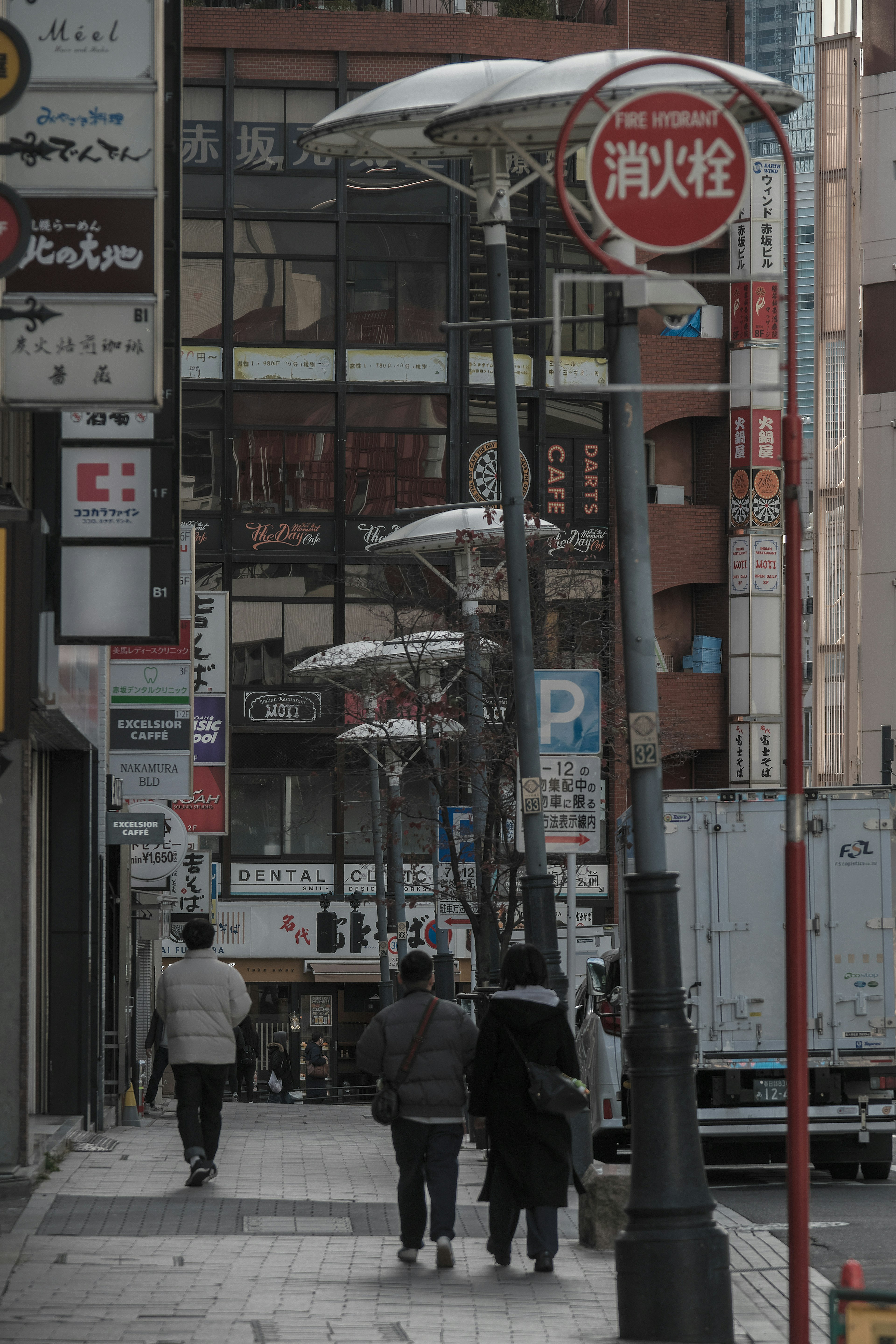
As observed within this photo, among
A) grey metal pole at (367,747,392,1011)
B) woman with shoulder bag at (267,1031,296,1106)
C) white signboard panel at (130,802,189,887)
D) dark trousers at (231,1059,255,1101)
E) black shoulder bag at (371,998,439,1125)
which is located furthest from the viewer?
woman with shoulder bag at (267,1031,296,1106)

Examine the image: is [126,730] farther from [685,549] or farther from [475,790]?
[685,549]

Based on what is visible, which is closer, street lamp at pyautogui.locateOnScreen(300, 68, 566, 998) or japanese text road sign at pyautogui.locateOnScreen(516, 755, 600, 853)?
street lamp at pyautogui.locateOnScreen(300, 68, 566, 998)

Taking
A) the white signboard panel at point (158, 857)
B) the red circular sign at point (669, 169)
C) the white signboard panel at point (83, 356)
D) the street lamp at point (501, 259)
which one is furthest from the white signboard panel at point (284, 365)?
the red circular sign at point (669, 169)

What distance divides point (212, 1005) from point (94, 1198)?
1480mm

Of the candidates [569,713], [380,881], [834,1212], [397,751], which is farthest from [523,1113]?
[380,881]

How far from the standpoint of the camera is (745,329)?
49406 mm

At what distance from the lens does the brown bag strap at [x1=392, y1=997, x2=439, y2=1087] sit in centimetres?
1097

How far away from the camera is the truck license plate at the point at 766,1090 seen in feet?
56.2

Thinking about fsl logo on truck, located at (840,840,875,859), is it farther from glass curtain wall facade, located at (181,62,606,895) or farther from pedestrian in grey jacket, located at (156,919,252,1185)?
glass curtain wall facade, located at (181,62,606,895)

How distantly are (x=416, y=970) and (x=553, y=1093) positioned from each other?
1161 millimetres

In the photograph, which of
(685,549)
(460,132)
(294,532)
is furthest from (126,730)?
(685,549)

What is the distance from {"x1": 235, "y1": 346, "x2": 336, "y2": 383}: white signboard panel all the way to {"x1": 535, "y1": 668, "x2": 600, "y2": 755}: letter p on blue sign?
32.6 meters

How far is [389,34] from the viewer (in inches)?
1923

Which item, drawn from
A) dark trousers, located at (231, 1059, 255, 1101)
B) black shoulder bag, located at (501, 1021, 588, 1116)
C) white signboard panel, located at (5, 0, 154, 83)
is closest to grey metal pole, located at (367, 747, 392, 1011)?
dark trousers, located at (231, 1059, 255, 1101)
